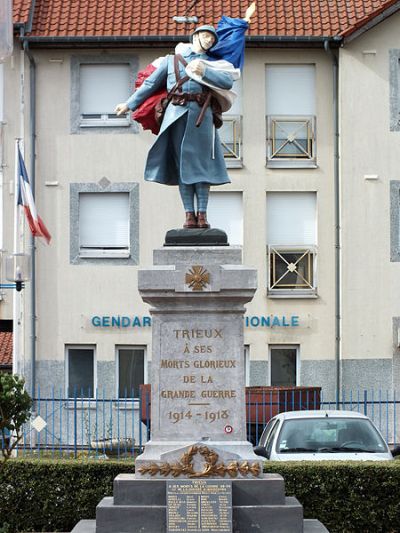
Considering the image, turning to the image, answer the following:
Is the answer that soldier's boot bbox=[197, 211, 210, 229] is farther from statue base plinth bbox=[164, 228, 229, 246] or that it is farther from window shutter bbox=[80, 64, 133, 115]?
window shutter bbox=[80, 64, 133, 115]

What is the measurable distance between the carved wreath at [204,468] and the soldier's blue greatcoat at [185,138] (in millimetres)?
2786

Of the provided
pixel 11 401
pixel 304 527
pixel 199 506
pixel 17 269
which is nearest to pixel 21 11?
pixel 17 269

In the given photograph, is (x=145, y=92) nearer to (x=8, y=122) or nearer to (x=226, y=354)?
(x=226, y=354)

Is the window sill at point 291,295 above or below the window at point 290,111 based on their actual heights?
below

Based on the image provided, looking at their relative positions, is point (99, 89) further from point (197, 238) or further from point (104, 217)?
point (197, 238)

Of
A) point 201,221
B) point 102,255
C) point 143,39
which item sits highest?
point 143,39

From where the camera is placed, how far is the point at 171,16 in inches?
1235

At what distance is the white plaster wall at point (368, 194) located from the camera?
99.5 feet

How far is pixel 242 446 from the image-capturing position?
1341 cm

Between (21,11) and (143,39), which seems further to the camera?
(21,11)

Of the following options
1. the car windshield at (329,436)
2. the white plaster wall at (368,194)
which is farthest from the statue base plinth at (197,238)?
the white plaster wall at (368,194)

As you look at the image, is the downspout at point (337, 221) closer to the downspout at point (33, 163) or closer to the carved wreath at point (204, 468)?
the downspout at point (33, 163)

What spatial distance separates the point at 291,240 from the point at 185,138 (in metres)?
17.0

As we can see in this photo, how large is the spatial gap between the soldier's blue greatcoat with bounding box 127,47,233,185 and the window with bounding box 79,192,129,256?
54.4 ft
